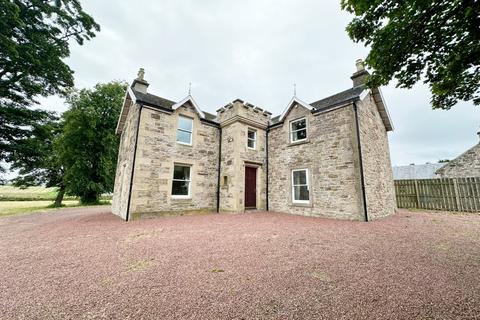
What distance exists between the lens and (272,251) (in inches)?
168

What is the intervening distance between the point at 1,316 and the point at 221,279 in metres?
2.62

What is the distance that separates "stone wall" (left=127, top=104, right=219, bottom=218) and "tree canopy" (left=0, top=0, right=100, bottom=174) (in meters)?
9.33

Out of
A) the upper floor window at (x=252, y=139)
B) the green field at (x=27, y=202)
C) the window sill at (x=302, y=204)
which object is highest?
the upper floor window at (x=252, y=139)

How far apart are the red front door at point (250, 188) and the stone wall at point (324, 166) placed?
3.54 feet

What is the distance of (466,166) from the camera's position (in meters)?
15.1

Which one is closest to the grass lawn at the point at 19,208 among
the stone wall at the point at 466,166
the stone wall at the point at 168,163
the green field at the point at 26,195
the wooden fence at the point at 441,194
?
the green field at the point at 26,195

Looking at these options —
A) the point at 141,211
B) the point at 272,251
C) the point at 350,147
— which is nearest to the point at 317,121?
the point at 350,147

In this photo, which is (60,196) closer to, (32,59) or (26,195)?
(32,59)

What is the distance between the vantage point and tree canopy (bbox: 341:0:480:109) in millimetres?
3238

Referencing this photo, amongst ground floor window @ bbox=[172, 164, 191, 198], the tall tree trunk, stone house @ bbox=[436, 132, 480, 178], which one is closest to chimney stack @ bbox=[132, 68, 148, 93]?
ground floor window @ bbox=[172, 164, 191, 198]

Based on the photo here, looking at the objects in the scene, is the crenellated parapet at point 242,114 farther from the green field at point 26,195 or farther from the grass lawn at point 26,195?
the grass lawn at point 26,195

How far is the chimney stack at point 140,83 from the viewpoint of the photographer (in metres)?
11.6

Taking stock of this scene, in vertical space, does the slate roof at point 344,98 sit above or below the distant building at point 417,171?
above

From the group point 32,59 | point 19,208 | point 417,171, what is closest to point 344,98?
point 32,59
